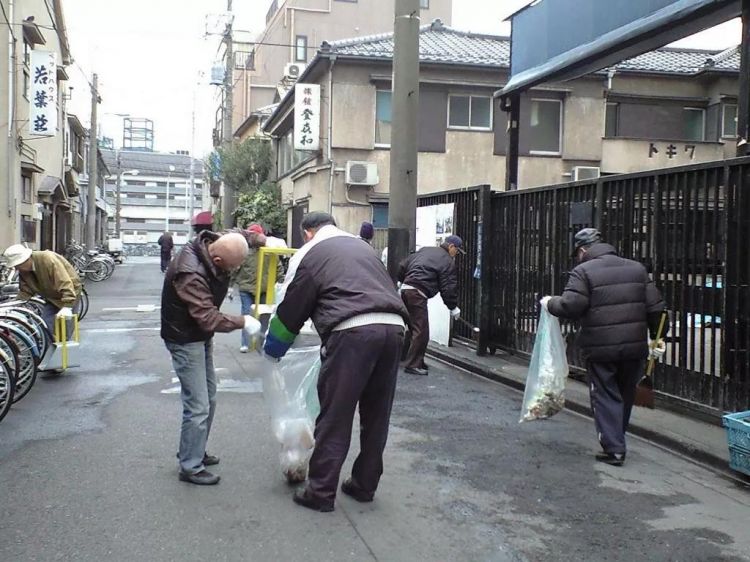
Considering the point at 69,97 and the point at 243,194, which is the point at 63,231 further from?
the point at 243,194

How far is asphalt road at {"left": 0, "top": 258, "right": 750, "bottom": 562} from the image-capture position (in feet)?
13.8

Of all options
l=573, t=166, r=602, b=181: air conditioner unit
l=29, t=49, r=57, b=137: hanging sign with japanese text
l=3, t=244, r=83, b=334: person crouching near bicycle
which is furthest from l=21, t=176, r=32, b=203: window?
l=573, t=166, r=602, b=181: air conditioner unit

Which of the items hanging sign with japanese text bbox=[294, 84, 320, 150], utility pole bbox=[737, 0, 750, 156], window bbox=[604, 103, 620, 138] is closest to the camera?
utility pole bbox=[737, 0, 750, 156]

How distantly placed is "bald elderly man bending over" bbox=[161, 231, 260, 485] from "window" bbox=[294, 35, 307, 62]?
39.1m

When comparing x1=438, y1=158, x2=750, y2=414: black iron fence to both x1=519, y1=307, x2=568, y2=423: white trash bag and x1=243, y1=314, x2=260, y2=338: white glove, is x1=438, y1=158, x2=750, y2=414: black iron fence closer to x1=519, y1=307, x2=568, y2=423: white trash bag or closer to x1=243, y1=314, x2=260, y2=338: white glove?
x1=519, y1=307, x2=568, y2=423: white trash bag

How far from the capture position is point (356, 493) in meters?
4.93

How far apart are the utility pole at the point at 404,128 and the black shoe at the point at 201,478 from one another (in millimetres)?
6255

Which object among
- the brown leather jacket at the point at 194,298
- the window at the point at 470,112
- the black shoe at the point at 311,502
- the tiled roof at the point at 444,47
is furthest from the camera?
the window at the point at 470,112

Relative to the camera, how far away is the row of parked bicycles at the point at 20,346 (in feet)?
21.2

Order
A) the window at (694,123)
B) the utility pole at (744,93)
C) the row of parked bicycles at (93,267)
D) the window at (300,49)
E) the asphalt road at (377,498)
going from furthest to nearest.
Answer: the window at (300,49)
the row of parked bicycles at (93,267)
the window at (694,123)
the utility pole at (744,93)
the asphalt road at (377,498)

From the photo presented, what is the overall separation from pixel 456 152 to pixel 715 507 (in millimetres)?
17423

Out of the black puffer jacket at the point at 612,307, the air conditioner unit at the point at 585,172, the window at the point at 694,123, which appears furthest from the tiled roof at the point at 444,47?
the black puffer jacket at the point at 612,307

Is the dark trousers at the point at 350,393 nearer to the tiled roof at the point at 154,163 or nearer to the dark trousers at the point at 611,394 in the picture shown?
the dark trousers at the point at 611,394

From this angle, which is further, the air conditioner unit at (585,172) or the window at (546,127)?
the window at (546,127)
